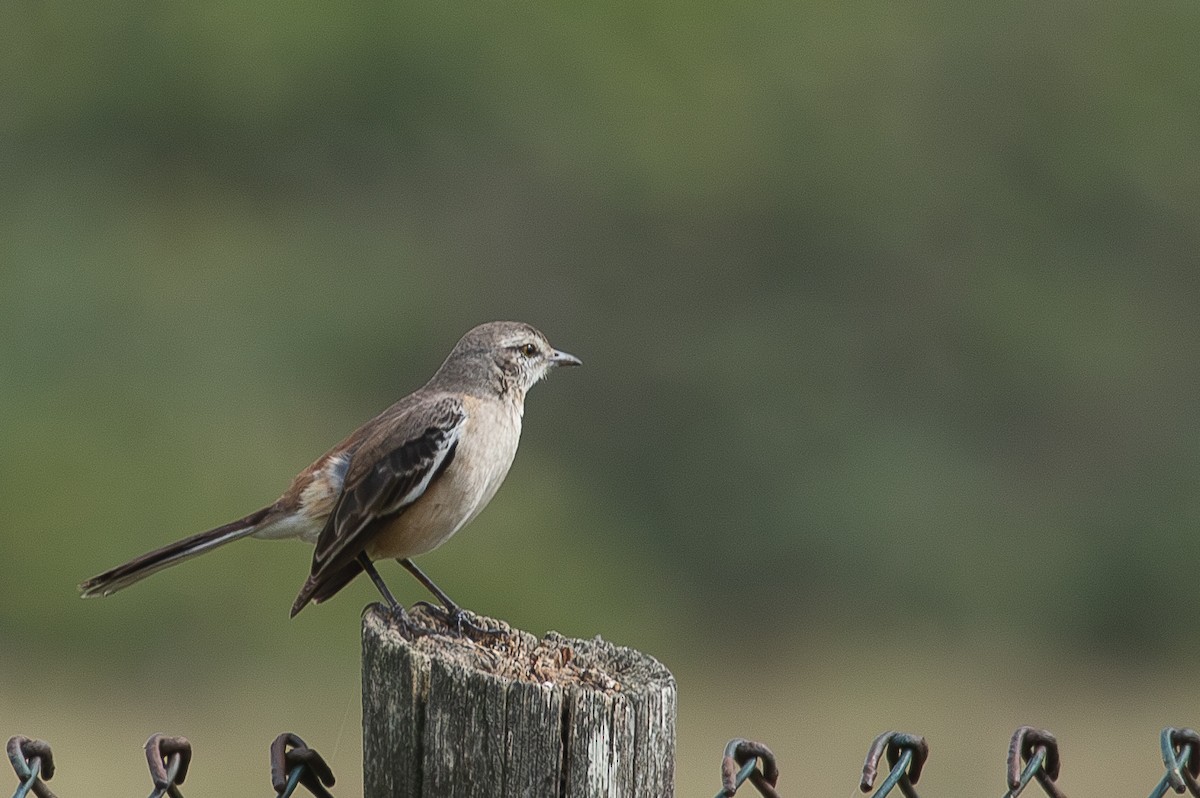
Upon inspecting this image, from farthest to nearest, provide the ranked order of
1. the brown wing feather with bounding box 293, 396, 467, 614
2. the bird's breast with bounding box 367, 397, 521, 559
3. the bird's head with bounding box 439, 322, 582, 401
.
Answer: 1. the bird's head with bounding box 439, 322, 582, 401
2. the bird's breast with bounding box 367, 397, 521, 559
3. the brown wing feather with bounding box 293, 396, 467, 614

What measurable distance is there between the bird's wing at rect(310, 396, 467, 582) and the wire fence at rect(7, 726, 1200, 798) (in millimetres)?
1667

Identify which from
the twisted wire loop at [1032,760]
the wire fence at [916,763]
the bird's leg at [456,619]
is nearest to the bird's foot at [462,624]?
the bird's leg at [456,619]

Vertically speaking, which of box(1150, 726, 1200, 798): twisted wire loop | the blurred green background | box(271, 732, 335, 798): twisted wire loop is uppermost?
the blurred green background

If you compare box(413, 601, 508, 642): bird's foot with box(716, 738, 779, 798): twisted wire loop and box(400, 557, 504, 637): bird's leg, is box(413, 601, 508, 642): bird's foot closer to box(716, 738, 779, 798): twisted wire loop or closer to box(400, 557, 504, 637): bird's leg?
box(400, 557, 504, 637): bird's leg

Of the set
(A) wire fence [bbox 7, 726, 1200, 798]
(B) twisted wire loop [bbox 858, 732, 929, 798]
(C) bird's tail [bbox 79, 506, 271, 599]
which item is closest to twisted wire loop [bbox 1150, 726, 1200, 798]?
(A) wire fence [bbox 7, 726, 1200, 798]

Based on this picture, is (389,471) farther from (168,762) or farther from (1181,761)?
(1181,761)

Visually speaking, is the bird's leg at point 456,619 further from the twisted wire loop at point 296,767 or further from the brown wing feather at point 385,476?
the twisted wire loop at point 296,767

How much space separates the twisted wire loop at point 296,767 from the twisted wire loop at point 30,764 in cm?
39

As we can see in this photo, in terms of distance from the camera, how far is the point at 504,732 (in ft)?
10.4

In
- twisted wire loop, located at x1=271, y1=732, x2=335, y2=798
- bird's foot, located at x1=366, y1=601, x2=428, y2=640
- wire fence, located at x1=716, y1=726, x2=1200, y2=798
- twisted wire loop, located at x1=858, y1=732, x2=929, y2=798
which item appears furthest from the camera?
bird's foot, located at x1=366, y1=601, x2=428, y2=640

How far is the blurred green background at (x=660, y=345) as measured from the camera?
12242 millimetres

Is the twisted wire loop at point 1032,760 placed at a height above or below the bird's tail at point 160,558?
below

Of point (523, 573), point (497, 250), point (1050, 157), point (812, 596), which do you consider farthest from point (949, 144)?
point (523, 573)

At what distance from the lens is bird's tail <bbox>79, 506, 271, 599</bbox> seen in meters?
5.13
